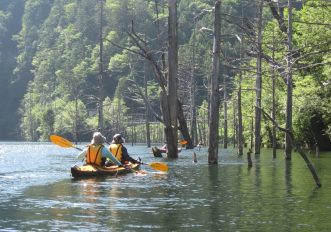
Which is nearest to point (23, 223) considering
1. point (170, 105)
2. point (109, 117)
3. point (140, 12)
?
point (170, 105)

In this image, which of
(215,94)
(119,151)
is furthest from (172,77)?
(119,151)

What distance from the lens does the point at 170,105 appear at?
36.8 meters

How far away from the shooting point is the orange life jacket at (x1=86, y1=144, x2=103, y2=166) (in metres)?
22.9

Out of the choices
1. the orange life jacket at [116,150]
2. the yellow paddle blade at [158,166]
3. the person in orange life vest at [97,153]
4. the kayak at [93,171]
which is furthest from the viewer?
the orange life jacket at [116,150]

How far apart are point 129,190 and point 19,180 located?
5.63 m

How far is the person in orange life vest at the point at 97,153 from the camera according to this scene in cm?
2278

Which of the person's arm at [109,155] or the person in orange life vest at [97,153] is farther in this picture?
the person's arm at [109,155]

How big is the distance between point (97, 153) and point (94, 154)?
0.39 feet

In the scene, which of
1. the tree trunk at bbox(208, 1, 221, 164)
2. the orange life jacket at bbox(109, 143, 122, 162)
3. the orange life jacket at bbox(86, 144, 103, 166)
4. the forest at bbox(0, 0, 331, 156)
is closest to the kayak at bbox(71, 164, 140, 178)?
the orange life jacket at bbox(86, 144, 103, 166)

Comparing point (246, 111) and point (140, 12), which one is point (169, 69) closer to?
point (246, 111)

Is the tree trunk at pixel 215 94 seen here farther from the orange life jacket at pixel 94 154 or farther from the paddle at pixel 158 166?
the orange life jacket at pixel 94 154

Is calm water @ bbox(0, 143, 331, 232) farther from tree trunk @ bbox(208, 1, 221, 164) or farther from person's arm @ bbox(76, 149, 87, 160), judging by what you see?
tree trunk @ bbox(208, 1, 221, 164)

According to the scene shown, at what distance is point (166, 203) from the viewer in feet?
52.7

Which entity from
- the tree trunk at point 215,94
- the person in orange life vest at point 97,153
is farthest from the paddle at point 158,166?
the tree trunk at point 215,94
